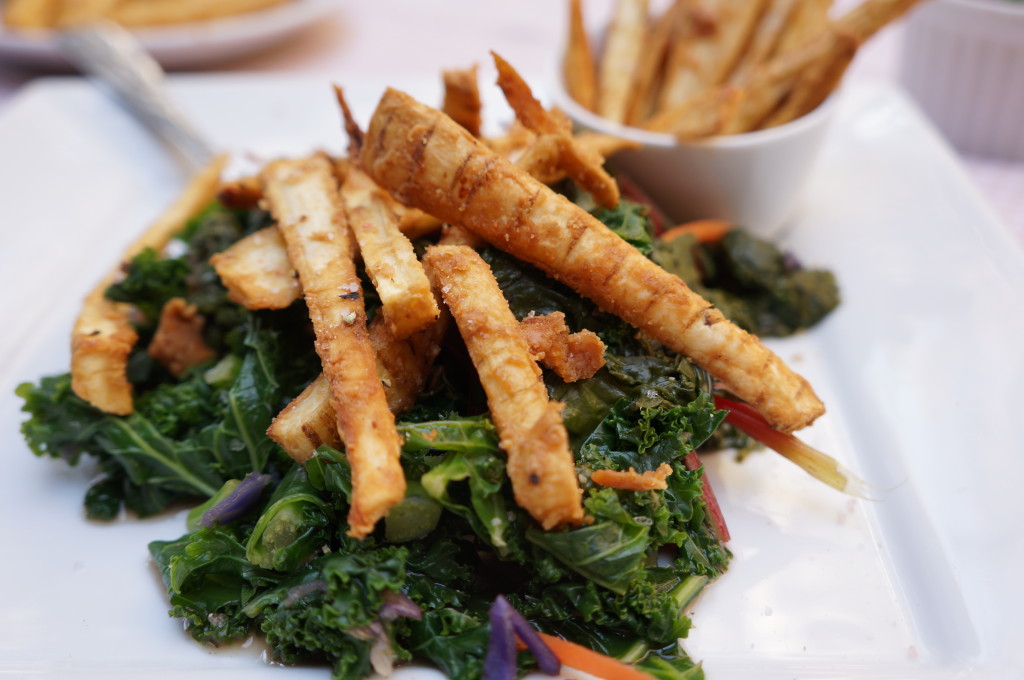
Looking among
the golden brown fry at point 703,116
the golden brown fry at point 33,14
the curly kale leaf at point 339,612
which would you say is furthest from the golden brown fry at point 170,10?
the curly kale leaf at point 339,612

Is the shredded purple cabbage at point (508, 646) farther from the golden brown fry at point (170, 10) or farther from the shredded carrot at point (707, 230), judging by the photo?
the golden brown fry at point (170, 10)

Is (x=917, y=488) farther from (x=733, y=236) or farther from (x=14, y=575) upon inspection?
(x=14, y=575)

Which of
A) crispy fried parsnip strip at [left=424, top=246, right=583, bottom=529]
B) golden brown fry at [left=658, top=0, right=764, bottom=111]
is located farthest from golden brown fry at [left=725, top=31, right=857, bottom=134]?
crispy fried parsnip strip at [left=424, top=246, right=583, bottom=529]

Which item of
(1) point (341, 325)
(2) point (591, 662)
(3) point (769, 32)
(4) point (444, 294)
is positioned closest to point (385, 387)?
(1) point (341, 325)

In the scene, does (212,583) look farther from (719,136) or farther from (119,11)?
(119,11)

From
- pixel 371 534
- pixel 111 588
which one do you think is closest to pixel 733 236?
pixel 371 534
